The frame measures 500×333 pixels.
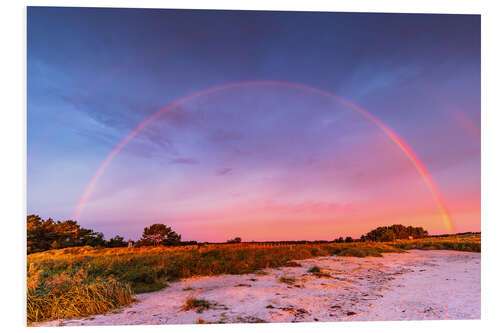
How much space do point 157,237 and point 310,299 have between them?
20.5 m

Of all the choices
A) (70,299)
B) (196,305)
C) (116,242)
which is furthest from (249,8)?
(116,242)

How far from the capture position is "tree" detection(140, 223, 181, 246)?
80.6 feet

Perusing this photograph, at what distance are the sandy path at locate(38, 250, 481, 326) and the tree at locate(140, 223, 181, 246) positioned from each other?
17.0 meters

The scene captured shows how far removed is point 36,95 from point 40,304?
5.81 metres

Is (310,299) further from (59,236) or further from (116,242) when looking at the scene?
(116,242)

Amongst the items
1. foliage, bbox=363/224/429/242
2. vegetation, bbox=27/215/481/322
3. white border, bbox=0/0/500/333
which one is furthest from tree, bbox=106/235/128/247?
foliage, bbox=363/224/429/242

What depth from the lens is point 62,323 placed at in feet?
17.3

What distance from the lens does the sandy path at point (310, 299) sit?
5.62 meters

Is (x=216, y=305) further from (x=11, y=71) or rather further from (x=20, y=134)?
(x=11, y=71)

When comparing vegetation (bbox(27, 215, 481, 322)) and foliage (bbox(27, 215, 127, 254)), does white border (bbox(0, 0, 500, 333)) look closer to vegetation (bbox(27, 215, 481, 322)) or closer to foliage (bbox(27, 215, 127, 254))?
vegetation (bbox(27, 215, 481, 322))

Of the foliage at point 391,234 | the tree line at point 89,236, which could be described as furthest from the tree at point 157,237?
the foliage at point 391,234

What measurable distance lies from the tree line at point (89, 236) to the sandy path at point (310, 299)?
170 inches

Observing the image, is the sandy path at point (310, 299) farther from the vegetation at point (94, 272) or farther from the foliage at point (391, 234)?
the foliage at point (391, 234)

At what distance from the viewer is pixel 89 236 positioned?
1894 cm
